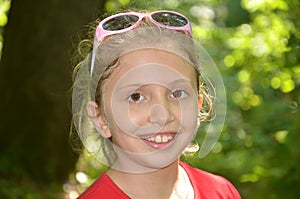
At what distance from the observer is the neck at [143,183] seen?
8.04 feet

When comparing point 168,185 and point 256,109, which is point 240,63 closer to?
point 256,109

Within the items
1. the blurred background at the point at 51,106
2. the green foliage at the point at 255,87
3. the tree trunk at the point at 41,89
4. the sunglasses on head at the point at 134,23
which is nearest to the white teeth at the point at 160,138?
the sunglasses on head at the point at 134,23

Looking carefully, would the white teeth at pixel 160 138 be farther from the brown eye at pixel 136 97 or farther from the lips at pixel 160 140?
the brown eye at pixel 136 97

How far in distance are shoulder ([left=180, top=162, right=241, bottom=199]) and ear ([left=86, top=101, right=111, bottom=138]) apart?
343 millimetres

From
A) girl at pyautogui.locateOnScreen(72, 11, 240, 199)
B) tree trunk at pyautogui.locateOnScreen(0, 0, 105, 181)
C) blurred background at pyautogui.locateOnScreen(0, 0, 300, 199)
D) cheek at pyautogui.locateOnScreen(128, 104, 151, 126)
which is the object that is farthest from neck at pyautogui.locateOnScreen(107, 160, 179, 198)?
tree trunk at pyautogui.locateOnScreen(0, 0, 105, 181)

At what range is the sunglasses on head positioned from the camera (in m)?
2.52

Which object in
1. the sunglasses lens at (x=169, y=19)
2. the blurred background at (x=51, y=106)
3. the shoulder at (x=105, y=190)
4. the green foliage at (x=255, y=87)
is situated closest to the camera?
the shoulder at (x=105, y=190)

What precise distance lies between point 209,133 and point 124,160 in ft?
1.31

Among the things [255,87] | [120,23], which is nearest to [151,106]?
[120,23]

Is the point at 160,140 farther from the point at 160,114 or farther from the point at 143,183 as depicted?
the point at 143,183

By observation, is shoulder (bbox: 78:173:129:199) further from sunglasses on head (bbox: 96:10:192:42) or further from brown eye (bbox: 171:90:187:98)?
sunglasses on head (bbox: 96:10:192:42)

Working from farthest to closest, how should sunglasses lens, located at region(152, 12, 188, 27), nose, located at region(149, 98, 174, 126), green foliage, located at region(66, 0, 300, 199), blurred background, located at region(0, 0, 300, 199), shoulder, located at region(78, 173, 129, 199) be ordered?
blurred background, located at region(0, 0, 300, 199), green foliage, located at region(66, 0, 300, 199), sunglasses lens, located at region(152, 12, 188, 27), shoulder, located at region(78, 173, 129, 199), nose, located at region(149, 98, 174, 126)

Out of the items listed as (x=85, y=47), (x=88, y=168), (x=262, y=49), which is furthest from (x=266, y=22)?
(x=85, y=47)

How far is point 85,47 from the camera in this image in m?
2.78
